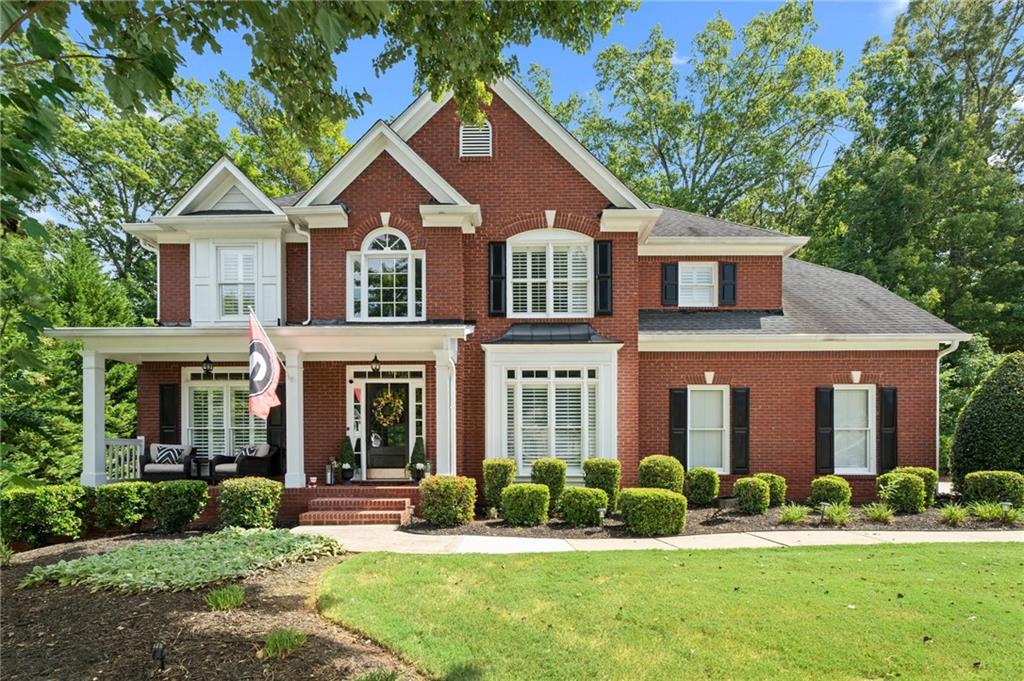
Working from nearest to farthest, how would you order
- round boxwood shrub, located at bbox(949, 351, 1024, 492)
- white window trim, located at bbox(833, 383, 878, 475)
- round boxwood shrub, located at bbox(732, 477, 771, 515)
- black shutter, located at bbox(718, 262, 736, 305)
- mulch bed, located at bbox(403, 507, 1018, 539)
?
1. mulch bed, located at bbox(403, 507, 1018, 539)
2. round boxwood shrub, located at bbox(732, 477, 771, 515)
3. round boxwood shrub, located at bbox(949, 351, 1024, 492)
4. white window trim, located at bbox(833, 383, 878, 475)
5. black shutter, located at bbox(718, 262, 736, 305)

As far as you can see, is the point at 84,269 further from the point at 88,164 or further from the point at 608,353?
the point at 608,353

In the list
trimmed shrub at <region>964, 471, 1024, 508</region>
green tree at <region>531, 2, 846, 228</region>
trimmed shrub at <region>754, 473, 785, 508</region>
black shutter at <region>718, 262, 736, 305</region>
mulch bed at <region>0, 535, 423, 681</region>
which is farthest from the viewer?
green tree at <region>531, 2, 846, 228</region>

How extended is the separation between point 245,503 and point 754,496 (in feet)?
31.7

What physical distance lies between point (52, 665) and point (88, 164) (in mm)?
26472

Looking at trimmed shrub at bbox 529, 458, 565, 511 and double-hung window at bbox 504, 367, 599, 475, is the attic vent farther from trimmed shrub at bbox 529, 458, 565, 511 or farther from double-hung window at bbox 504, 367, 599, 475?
trimmed shrub at bbox 529, 458, 565, 511

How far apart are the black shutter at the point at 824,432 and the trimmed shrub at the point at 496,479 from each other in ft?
24.4

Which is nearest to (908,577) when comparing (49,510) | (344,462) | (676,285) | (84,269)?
(676,285)

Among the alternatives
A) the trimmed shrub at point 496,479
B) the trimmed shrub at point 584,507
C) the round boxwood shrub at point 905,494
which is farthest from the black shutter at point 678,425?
the trimmed shrub at point 496,479

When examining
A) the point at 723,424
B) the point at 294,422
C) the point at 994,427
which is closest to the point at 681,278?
the point at 723,424

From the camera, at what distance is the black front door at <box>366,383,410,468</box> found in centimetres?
1298

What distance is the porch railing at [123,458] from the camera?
1253 centimetres

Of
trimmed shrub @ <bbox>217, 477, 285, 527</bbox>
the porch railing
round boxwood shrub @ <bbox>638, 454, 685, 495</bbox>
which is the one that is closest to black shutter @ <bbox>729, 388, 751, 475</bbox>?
round boxwood shrub @ <bbox>638, 454, 685, 495</bbox>

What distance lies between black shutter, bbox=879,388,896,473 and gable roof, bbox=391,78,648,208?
7366 mm

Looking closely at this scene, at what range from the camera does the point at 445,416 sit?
11.6 m
